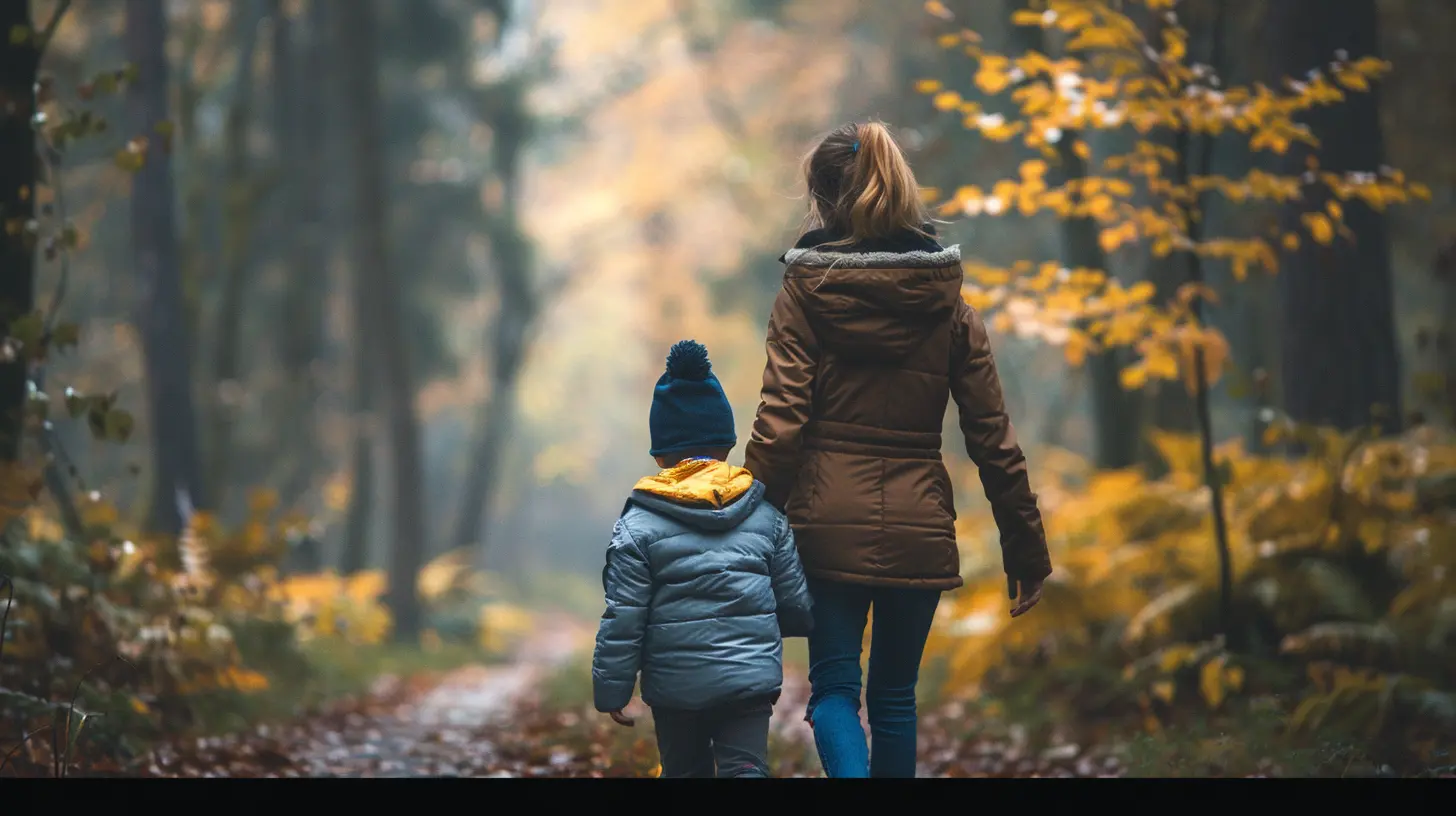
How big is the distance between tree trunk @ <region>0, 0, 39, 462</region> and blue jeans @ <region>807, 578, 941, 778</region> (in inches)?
152

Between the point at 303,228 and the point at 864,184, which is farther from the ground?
the point at 303,228

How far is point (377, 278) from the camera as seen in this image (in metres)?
17.6

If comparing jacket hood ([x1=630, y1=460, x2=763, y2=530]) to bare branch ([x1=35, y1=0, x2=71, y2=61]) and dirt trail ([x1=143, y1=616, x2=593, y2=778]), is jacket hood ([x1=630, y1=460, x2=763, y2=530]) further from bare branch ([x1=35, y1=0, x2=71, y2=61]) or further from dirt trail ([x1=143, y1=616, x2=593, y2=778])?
bare branch ([x1=35, y1=0, x2=71, y2=61])

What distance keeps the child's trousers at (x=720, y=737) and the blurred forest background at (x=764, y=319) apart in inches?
78.6

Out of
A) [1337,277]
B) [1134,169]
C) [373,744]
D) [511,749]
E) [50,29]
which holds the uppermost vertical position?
[50,29]

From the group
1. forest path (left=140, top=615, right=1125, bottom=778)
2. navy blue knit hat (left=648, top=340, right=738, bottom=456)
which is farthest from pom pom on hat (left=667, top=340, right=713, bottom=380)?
forest path (left=140, top=615, right=1125, bottom=778)

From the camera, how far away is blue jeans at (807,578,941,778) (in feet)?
13.3

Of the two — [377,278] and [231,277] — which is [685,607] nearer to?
[231,277]

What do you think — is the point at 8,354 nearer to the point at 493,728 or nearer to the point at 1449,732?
the point at 493,728

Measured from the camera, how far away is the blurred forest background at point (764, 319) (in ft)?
20.4

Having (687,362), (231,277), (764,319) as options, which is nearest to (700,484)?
(687,362)

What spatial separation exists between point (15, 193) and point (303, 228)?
10896 millimetres

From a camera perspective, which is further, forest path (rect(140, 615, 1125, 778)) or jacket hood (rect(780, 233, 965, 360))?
forest path (rect(140, 615, 1125, 778))
